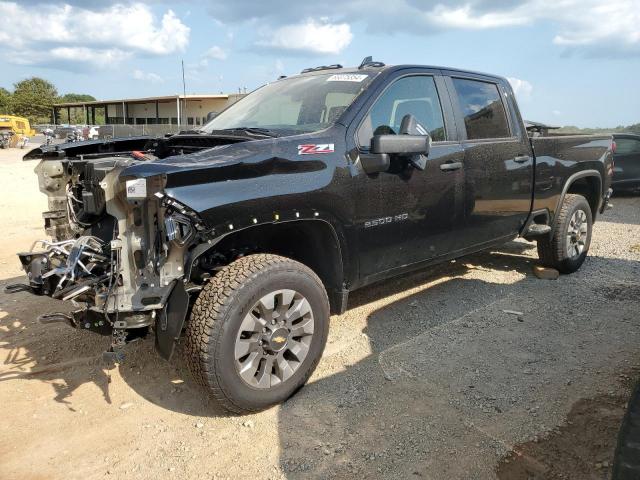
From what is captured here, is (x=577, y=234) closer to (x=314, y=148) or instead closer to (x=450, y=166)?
(x=450, y=166)

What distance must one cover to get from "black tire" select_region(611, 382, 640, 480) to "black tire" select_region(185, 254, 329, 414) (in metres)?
1.83

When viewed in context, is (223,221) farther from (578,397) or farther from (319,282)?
(578,397)

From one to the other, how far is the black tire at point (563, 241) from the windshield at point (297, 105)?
3.04 m

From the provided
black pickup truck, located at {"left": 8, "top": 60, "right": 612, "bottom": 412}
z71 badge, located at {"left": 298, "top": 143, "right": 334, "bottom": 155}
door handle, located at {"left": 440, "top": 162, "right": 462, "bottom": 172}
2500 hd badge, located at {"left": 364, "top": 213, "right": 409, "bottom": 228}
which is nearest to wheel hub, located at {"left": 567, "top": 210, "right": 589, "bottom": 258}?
black pickup truck, located at {"left": 8, "top": 60, "right": 612, "bottom": 412}

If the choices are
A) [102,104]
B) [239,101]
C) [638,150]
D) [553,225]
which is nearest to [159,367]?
[239,101]

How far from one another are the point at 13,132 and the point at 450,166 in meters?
41.2

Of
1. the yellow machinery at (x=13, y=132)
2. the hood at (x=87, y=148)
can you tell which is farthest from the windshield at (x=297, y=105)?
the yellow machinery at (x=13, y=132)

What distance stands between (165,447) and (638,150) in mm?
13269

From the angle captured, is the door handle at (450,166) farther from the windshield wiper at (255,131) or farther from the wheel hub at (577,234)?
the wheel hub at (577,234)

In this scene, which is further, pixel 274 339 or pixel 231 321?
pixel 274 339

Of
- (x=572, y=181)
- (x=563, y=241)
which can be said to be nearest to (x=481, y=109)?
(x=572, y=181)

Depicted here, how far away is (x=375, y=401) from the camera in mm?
3312

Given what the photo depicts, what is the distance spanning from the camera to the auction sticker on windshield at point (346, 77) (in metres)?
3.95

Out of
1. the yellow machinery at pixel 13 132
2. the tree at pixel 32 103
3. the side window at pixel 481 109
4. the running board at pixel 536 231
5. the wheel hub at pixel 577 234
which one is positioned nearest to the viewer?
the side window at pixel 481 109
